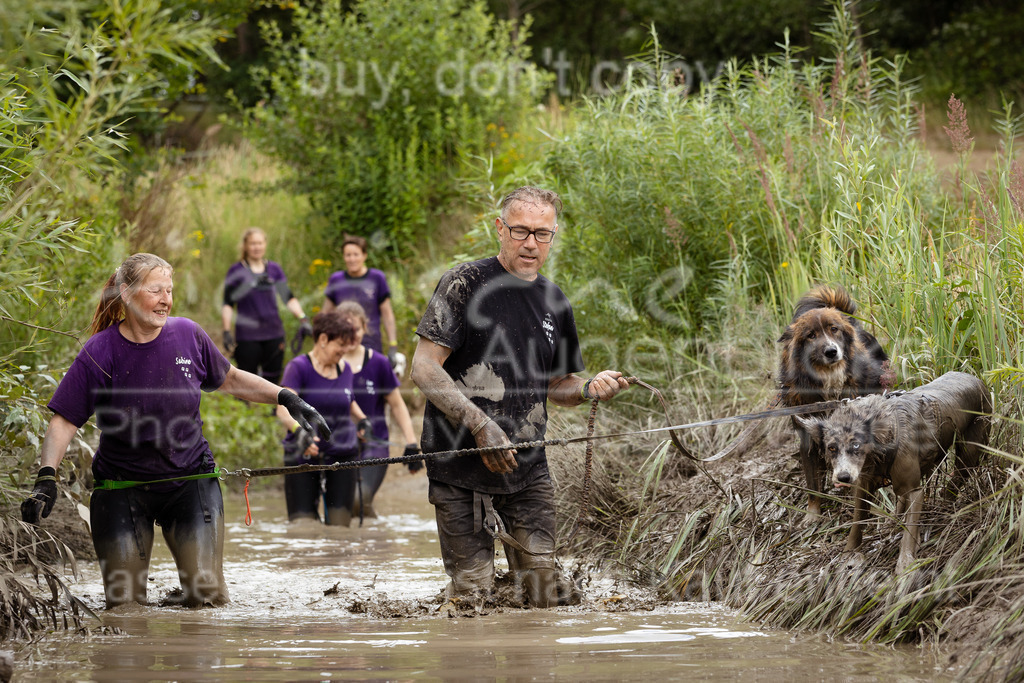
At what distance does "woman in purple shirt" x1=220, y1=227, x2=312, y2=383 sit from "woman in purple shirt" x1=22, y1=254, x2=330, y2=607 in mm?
5186

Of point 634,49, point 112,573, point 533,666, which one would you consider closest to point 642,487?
point 533,666

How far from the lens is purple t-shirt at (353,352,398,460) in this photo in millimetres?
8195

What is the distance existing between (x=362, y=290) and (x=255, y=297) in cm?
144

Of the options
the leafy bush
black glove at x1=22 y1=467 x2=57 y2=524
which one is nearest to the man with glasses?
black glove at x1=22 y1=467 x2=57 y2=524

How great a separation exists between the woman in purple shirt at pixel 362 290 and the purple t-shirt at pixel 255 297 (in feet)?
3.24

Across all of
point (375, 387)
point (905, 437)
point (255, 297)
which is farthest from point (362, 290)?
point (905, 437)

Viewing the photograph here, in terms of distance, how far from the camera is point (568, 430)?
6848 mm

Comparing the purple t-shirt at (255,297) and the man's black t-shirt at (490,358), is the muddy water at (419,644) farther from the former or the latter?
the purple t-shirt at (255,297)

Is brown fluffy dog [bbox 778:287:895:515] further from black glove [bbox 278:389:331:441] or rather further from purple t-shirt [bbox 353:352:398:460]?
purple t-shirt [bbox 353:352:398:460]

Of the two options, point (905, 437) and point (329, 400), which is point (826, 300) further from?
point (329, 400)

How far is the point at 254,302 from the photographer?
10617 millimetres

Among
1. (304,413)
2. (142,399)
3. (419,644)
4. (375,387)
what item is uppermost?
(375,387)

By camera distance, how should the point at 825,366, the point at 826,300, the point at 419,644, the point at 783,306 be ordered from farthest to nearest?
the point at 783,306 → the point at 826,300 → the point at 825,366 → the point at 419,644

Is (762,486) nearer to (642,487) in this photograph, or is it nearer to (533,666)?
(642,487)
